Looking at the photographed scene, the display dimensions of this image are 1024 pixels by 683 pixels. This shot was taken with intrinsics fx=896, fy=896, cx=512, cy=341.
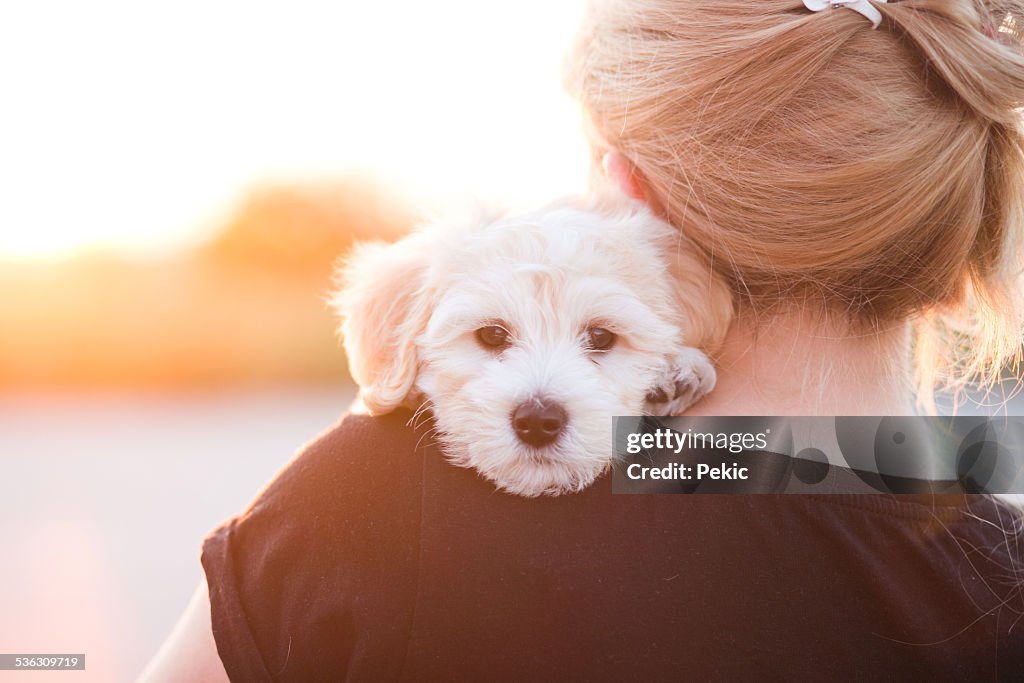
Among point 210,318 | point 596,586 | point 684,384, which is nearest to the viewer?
point 596,586

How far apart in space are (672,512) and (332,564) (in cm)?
72

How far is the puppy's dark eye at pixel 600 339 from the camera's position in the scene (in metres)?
2.43

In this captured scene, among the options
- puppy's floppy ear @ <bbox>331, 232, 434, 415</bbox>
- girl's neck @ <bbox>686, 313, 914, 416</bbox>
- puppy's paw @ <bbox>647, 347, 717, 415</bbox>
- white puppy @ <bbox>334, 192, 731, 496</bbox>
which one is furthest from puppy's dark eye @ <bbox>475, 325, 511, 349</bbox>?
girl's neck @ <bbox>686, 313, 914, 416</bbox>

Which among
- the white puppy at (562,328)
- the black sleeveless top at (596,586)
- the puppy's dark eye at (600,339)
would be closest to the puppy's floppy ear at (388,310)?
the white puppy at (562,328)

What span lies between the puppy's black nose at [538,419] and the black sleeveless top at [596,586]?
32cm

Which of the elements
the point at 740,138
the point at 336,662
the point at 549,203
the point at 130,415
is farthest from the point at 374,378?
the point at 130,415

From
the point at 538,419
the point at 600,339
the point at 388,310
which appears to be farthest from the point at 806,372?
the point at 388,310

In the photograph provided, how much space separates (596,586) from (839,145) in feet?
3.70

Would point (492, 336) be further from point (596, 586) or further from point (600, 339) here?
point (596, 586)

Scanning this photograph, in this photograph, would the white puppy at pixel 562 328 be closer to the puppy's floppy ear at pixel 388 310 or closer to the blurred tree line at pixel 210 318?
the puppy's floppy ear at pixel 388 310

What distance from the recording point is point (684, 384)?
235 centimetres

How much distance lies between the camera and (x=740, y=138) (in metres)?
2.14

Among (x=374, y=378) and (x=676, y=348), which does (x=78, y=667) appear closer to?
(x=374, y=378)

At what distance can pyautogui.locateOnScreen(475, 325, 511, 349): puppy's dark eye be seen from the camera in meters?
2.45
